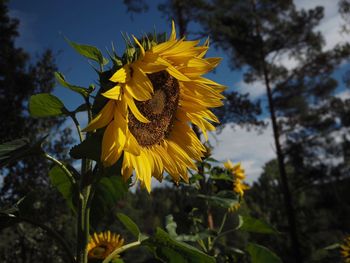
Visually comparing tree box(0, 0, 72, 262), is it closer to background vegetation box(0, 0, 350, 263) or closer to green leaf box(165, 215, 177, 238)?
background vegetation box(0, 0, 350, 263)

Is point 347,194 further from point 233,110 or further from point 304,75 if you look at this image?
point 233,110

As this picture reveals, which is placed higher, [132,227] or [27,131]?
[27,131]

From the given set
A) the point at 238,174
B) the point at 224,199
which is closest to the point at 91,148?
the point at 224,199

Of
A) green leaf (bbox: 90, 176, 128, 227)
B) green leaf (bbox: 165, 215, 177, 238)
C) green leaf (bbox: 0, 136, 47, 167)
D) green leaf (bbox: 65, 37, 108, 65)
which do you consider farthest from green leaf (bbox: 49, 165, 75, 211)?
green leaf (bbox: 165, 215, 177, 238)

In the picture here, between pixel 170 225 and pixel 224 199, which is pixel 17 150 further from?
pixel 224 199

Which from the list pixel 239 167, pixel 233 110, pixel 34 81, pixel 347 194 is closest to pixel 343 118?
pixel 233 110

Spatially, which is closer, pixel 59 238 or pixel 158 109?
pixel 59 238
